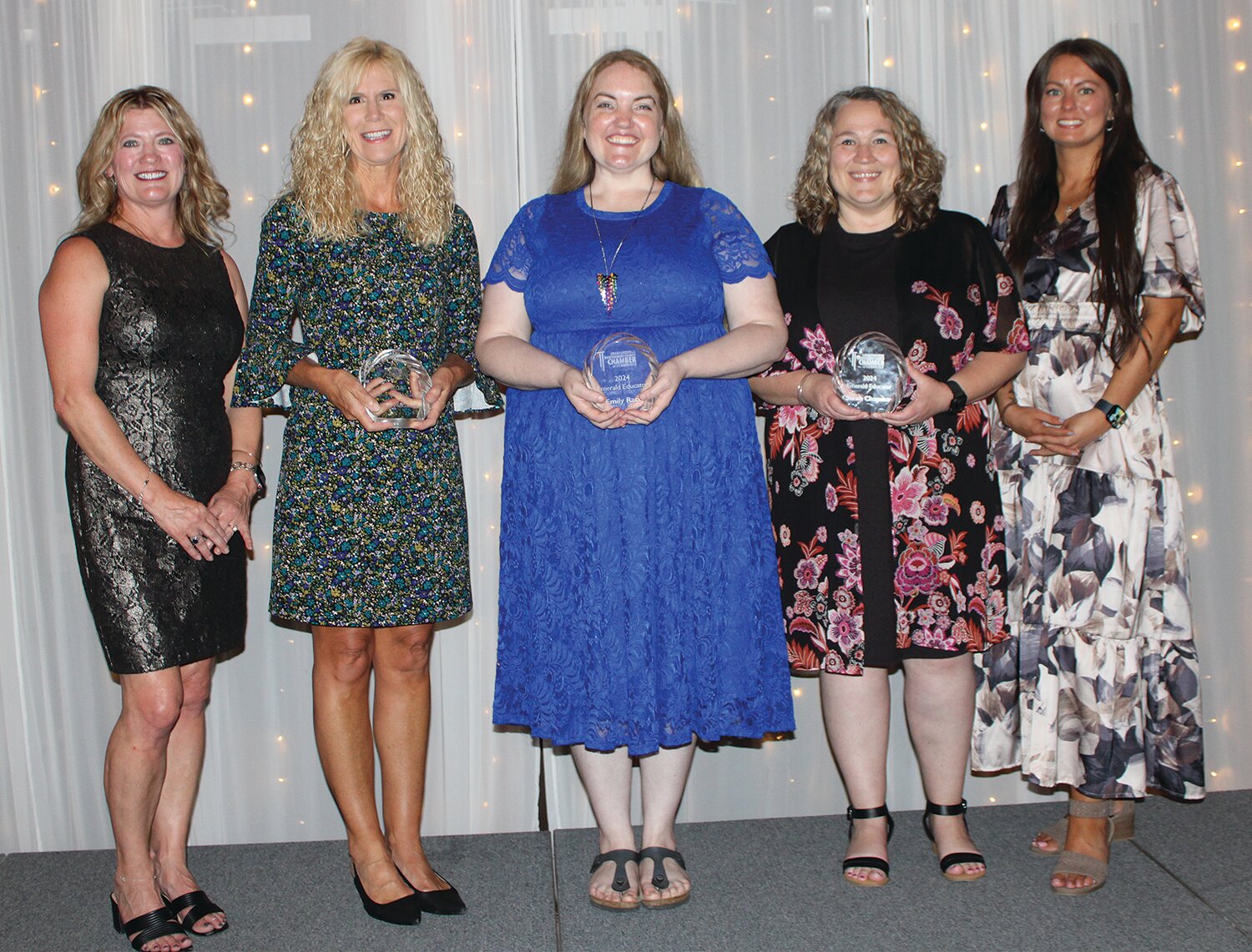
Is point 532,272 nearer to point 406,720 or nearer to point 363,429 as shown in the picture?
point 363,429

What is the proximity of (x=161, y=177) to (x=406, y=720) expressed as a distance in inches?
51.1

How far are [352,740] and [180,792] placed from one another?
1.46 feet

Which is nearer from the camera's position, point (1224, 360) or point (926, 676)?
point (926, 676)

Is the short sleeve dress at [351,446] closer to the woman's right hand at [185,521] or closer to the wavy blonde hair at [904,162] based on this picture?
the woman's right hand at [185,521]

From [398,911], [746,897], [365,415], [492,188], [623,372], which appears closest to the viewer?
[623,372]

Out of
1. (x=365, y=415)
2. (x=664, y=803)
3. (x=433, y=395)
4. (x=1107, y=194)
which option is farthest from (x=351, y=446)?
(x=1107, y=194)

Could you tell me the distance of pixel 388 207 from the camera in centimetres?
257

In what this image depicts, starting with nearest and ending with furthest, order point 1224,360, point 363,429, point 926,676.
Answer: point 363,429 → point 926,676 → point 1224,360

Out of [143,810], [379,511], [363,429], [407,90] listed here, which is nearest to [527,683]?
[379,511]

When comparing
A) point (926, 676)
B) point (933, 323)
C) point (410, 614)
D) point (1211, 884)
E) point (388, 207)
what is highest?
point (388, 207)

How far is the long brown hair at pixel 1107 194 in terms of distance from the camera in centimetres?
264

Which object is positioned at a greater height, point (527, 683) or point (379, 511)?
point (379, 511)

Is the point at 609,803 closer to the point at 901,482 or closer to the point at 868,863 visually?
the point at 868,863

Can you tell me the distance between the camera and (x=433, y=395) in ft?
8.04
